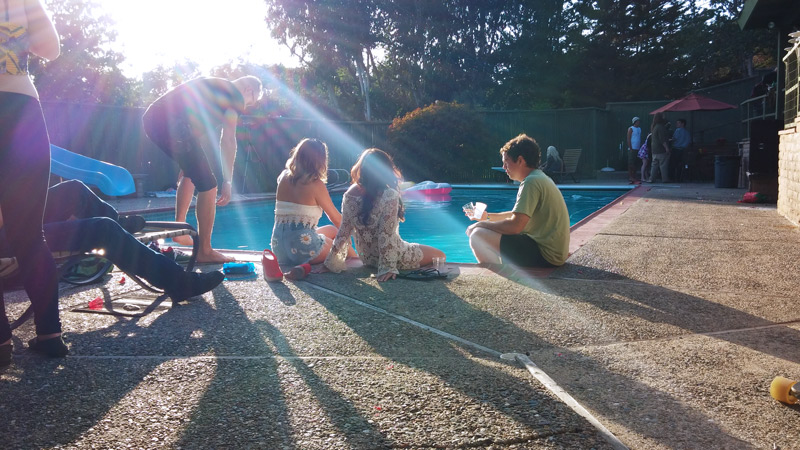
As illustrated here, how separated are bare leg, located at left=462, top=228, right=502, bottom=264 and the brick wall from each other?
12.8 feet

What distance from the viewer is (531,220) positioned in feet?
14.7

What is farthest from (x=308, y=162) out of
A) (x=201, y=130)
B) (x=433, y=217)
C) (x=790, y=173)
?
(x=433, y=217)

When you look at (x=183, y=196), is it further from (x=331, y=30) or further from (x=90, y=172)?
(x=331, y=30)

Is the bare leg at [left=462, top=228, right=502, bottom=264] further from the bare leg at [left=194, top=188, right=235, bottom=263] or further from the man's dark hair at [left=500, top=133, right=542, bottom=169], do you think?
the bare leg at [left=194, top=188, right=235, bottom=263]

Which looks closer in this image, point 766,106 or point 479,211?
point 479,211

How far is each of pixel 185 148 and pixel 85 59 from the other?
112ft

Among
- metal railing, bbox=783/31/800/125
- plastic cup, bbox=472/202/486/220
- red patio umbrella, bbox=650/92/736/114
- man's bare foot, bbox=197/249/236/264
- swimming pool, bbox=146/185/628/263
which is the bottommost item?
swimming pool, bbox=146/185/628/263

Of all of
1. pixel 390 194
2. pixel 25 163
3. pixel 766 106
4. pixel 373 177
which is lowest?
pixel 390 194

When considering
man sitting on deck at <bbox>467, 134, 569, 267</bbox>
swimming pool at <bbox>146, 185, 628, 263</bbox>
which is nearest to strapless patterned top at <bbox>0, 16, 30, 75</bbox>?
man sitting on deck at <bbox>467, 134, 569, 267</bbox>

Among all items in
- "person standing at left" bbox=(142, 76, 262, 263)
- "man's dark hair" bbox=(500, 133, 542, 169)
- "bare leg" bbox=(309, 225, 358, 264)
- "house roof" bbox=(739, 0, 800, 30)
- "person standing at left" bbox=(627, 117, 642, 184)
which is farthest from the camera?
"person standing at left" bbox=(627, 117, 642, 184)

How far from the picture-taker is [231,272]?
15.0ft

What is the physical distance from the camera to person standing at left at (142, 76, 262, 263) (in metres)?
4.56

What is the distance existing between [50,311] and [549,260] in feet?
10.8

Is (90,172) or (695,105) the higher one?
(695,105)
